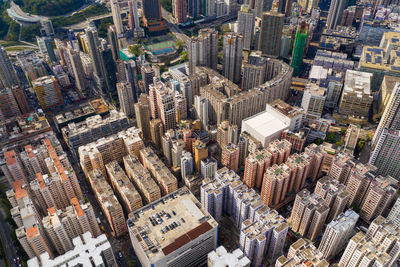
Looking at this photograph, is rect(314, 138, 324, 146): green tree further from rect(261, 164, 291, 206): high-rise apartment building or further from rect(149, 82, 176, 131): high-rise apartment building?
rect(149, 82, 176, 131): high-rise apartment building

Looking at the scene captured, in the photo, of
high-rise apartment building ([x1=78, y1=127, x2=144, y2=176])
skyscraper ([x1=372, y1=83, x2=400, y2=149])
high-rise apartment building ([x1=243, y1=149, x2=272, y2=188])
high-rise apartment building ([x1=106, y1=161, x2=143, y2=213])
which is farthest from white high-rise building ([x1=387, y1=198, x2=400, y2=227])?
high-rise apartment building ([x1=78, y1=127, x2=144, y2=176])

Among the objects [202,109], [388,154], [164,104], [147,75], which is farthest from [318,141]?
[147,75]

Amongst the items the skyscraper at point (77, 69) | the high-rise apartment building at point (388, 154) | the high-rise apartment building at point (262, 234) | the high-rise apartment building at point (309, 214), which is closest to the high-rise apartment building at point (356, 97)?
the high-rise apartment building at point (388, 154)

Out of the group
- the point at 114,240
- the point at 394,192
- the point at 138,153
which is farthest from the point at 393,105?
the point at 114,240

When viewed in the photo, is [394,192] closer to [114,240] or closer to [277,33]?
[114,240]

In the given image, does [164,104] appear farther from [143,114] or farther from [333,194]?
[333,194]

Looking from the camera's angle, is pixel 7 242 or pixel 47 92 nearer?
pixel 7 242

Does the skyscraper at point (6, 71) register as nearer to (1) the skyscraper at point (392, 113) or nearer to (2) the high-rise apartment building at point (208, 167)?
(2) the high-rise apartment building at point (208, 167)
